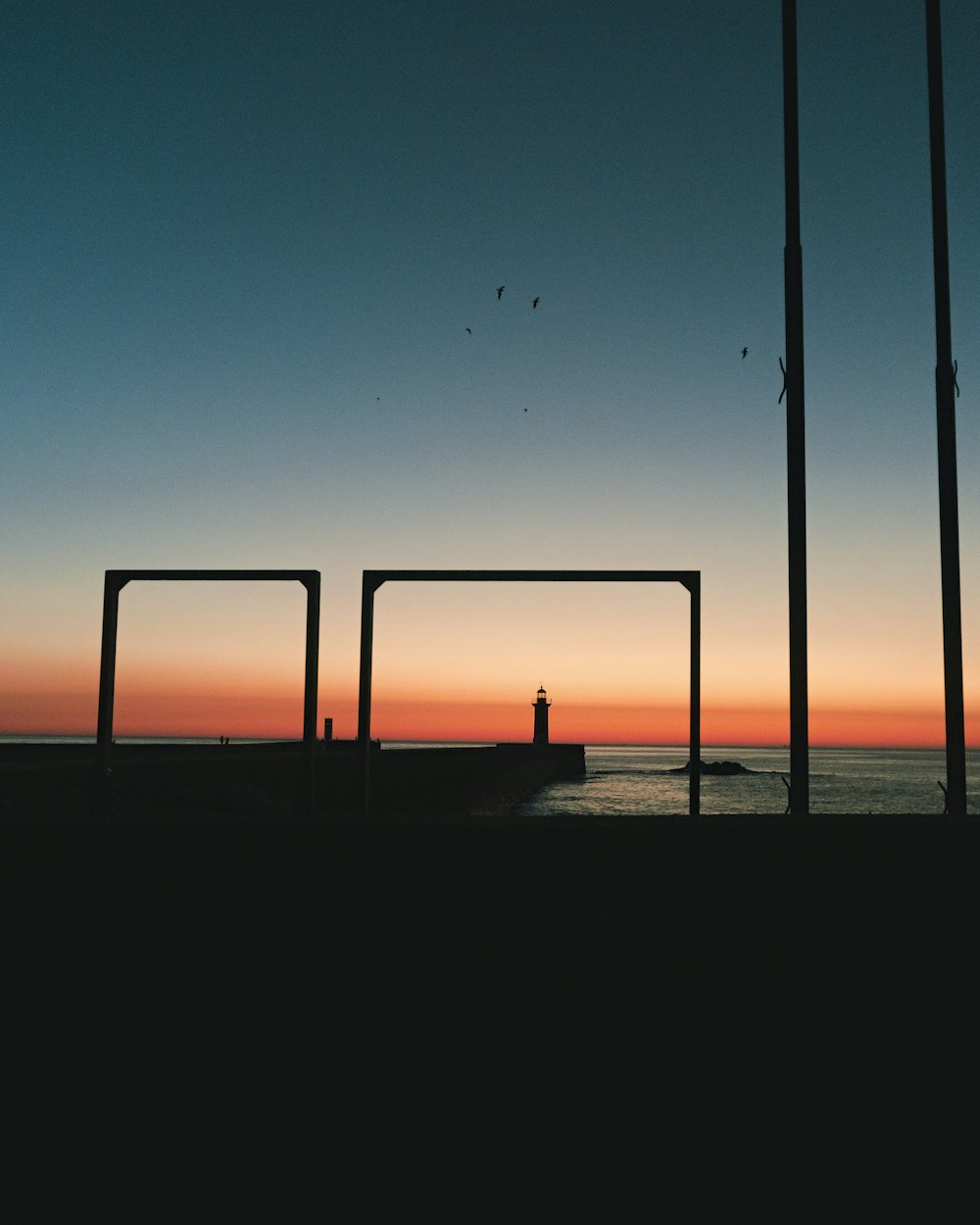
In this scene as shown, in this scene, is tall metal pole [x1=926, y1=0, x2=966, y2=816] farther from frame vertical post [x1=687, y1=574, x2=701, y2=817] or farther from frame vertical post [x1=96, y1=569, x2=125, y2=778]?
frame vertical post [x1=96, y1=569, x2=125, y2=778]

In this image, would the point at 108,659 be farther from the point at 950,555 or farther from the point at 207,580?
the point at 950,555

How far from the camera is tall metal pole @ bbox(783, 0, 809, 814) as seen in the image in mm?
9258

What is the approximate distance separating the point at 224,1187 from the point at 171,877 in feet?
11.7

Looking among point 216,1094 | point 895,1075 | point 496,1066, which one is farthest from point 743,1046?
point 216,1094

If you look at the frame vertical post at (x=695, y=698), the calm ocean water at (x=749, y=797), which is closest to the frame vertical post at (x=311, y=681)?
the frame vertical post at (x=695, y=698)

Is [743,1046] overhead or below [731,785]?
overhead

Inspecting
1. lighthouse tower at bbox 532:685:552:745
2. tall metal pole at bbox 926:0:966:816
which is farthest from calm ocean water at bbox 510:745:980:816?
tall metal pole at bbox 926:0:966:816

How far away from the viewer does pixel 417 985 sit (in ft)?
11.7

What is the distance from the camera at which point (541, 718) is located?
58.1 m

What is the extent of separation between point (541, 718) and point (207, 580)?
49078 millimetres

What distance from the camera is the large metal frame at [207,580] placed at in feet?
30.3

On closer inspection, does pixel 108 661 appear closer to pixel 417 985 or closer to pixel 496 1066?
pixel 417 985

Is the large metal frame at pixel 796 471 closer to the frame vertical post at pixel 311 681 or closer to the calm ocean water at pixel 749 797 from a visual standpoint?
the frame vertical post at pixel 311 681

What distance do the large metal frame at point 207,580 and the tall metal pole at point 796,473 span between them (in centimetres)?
442
